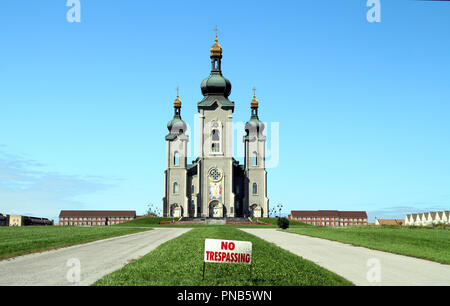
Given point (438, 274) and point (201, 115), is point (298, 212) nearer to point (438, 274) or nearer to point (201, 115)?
point (201, 115)

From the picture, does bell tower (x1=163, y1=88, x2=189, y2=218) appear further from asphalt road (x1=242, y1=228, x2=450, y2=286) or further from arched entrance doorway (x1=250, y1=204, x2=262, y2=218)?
asphalt road (x1=242, y1=228, x2=450, y2=286)

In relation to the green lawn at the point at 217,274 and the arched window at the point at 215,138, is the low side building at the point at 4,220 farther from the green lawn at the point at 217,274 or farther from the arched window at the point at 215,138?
the green lawn at the point at 217,274

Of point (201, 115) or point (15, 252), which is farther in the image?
point (201, 115)

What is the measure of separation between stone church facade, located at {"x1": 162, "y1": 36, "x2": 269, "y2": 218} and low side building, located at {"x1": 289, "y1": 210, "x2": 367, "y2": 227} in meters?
64.4

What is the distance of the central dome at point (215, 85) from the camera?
95.2 meters

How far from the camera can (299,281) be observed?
13.6 meters

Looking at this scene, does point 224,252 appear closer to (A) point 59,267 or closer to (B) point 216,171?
(A) point 59,267

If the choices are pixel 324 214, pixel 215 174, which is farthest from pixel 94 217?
pixel 215 174

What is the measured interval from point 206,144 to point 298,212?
75.9m

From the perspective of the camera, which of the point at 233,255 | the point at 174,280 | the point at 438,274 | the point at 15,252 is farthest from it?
the point at 15,252

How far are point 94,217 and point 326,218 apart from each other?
76009 millimetres

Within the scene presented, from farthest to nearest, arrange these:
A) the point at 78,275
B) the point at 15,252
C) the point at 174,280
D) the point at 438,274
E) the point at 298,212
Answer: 1. the point at 298,212
2. the point at 15,252
3. the point at 438,274
4. the point at 78,275
5. the point at 174,280

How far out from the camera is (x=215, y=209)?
91938 millimetres

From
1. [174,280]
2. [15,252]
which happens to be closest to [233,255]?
[174,280]
